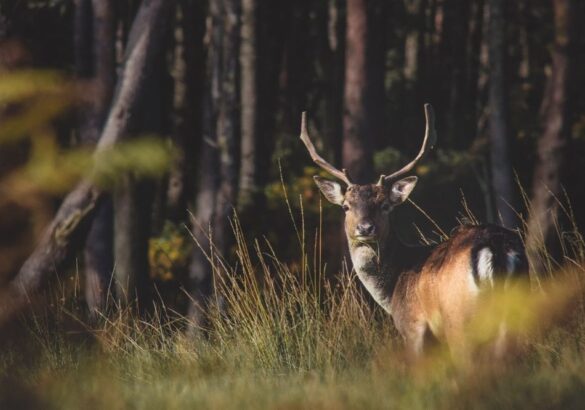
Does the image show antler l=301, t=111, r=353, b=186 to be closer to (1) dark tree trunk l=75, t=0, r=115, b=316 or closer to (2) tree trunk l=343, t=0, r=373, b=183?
(1) dark tree trunk l=75, t=0, r=115, b=316

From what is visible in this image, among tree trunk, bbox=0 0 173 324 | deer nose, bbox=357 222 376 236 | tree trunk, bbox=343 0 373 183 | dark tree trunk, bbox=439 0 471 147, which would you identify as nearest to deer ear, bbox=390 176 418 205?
deer nose, bbox=357 222 376 236

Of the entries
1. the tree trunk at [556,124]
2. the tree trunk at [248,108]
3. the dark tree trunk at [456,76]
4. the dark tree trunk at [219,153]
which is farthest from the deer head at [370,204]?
the dark tree trunk at [456,76]

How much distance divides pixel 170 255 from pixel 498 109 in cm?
477

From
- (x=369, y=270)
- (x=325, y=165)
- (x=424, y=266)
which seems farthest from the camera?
(x=325, y=165)

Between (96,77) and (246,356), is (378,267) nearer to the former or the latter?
(246,356)

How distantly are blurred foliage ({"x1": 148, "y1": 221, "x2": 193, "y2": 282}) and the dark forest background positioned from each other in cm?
3

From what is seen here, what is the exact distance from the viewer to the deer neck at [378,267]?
8.92 m

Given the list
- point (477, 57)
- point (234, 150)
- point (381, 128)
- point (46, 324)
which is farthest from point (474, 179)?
point (46, 324)

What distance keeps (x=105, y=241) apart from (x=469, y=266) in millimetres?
7356

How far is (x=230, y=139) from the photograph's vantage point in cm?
1458

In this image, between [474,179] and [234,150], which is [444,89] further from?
[234,150]

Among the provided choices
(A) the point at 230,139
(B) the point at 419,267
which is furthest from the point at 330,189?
(A) the point at 230,139

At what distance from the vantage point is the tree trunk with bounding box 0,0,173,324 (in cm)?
999

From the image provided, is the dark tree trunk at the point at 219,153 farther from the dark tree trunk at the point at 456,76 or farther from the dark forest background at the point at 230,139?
the dark tree trunk at the point at 456,76
